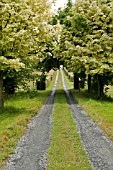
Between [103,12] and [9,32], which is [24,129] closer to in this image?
[9,32]

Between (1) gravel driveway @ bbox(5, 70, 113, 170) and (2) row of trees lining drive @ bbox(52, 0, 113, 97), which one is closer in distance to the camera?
(1) gravel driveway @ bbox(5, 70, 113, 170)

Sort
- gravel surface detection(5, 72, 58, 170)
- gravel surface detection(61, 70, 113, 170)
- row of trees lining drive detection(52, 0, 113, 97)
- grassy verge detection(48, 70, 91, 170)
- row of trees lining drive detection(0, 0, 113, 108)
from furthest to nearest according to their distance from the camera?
row of trees lining drive detection(52, 0, 113, 97)
row of trees lining drive detection(0, 0, 113, 108)
gravel surface detection(61, 70, 113, 170)
gravel surface detection(5, 72, 58, 170)
grassy verge detection(48, 70, 91, 170)

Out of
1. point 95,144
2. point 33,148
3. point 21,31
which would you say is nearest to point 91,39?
point 21,31

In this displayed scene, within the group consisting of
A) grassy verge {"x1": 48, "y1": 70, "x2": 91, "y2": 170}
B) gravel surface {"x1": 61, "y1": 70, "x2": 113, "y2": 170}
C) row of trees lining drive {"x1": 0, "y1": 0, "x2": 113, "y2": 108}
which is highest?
row of trees lining drive {"x1": 0, "y1": 0, "x2": 113, "y2": 108}

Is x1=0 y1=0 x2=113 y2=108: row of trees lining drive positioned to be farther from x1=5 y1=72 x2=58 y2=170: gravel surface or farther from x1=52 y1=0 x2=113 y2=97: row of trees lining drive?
x1=5 y1=72 x2=58 y2=170: gravel surface

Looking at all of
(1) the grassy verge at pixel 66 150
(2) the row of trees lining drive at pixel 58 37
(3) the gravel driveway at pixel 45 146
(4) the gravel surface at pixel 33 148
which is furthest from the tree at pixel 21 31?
(1) the grassy verge at pixel 66 150

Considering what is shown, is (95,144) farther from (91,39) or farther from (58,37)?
(91,39)

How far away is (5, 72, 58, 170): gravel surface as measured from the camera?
538 inches

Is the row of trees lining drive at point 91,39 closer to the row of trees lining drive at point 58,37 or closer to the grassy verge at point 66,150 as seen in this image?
the row of trees lining drive at point 58,37

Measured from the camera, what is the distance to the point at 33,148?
54.3 ft

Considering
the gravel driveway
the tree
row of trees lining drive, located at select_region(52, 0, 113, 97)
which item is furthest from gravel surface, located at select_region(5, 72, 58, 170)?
row of trees lining drive, located at select_region(52, 0, 113, 97)

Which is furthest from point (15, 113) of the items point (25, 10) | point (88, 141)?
point (88, 141)

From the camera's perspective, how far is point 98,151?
1582cm

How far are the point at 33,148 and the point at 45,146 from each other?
69 cm
